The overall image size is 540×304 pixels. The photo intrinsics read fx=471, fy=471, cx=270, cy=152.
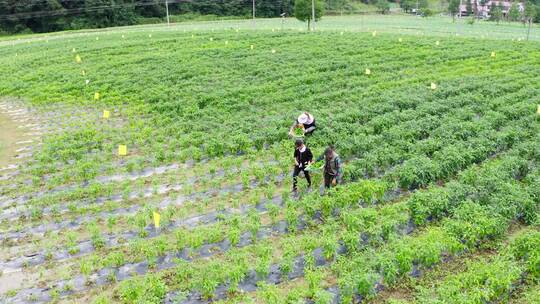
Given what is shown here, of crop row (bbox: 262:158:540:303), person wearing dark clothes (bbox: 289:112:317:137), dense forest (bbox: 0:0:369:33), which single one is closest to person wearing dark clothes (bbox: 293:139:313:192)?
crop row (bbox: 262:158:540:303)

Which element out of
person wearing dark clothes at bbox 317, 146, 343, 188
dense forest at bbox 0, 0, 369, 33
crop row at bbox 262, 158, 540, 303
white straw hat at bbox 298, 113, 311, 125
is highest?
dense forest at bbox 0, 0, 369, 33

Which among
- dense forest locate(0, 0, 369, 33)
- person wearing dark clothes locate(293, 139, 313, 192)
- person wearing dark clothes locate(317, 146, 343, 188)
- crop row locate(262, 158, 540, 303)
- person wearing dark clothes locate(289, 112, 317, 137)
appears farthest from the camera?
dense forest locate(0, 0, 369, 33)

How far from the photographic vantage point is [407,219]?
9.06 meters

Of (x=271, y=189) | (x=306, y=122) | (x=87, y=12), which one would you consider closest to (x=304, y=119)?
(x=306, y=122)

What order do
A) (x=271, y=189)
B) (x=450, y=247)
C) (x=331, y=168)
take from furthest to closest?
1. (x=271, y=189)
2. (x=331, y=168)
3. (x=450, y=247)

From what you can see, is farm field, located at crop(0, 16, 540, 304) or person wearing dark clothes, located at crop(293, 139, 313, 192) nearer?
farm field, located at crop(0, 16, 540, 304)

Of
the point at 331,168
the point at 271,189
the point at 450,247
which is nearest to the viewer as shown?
the point at 450,247

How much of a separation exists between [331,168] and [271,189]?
A: 1.55 metres

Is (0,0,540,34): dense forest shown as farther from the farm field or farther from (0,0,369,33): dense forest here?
the farm field

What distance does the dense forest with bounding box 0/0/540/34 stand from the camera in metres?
60.8

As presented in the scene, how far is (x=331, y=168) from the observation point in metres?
10.1

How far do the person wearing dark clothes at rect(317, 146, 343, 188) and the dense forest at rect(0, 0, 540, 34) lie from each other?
6086cm

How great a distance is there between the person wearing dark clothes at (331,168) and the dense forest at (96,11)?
200 ft

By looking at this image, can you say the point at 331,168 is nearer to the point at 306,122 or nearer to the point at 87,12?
the point at 306,122
